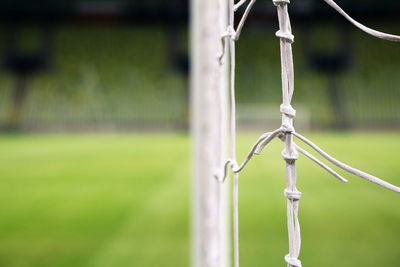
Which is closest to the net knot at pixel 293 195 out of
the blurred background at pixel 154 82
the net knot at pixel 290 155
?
the net knot at pixel 290 155

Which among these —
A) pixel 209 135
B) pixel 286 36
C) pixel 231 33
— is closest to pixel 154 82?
pixel 209 135

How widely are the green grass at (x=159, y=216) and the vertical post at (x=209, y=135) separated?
88 centimetres

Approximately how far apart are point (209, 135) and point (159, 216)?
162 cm

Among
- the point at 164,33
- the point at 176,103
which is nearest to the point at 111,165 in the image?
the point at 176,103

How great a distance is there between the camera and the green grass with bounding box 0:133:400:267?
1857 millimetres

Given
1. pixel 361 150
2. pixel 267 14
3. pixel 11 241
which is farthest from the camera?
pixel 267 14

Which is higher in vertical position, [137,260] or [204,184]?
[204,184]

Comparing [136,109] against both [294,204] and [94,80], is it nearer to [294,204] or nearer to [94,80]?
[94,80]

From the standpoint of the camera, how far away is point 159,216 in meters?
2.48

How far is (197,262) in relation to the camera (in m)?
0.92

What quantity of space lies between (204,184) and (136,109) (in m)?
9.22

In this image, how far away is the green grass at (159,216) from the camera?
1857 millimetres

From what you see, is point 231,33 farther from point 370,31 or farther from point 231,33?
point 370,31

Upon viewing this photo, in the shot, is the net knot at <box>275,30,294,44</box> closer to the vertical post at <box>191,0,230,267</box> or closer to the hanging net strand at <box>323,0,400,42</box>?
the hanging net strand at <box>323,0,400,42</box>
